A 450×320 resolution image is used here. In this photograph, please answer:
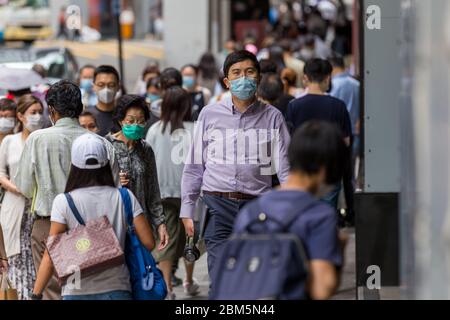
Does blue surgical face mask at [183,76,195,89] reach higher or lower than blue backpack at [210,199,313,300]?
higher

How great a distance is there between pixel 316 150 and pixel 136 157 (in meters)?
4.21

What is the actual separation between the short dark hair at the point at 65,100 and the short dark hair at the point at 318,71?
296 centimetres

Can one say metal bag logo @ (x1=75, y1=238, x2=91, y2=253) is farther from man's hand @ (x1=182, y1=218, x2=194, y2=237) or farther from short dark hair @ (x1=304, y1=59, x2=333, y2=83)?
short dark hair @ (x1=304, y1=59, x2=333, y2=83)

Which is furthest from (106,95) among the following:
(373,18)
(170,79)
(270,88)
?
(373,18)

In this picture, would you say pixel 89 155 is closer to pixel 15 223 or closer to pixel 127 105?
pixel 127 105

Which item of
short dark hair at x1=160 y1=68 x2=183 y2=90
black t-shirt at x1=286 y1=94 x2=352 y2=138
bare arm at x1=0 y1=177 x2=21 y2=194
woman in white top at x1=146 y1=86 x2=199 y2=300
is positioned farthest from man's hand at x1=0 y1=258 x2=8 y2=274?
short dark hair at x1=160 y1=68 x2=183 y2=90

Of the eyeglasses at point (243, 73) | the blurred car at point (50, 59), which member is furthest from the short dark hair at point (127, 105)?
the blurred car at point (50, 59)

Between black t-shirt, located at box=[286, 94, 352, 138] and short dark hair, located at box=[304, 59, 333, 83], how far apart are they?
0.24 meters

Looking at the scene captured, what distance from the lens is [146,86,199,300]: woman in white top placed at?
10.6m

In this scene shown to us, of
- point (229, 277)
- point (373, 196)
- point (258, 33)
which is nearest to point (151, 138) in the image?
point (373, 196)

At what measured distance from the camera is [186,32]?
1133 inches

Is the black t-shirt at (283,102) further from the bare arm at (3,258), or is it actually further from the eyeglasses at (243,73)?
→ the bare arm at (3,258)

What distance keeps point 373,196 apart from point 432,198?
12.8 feet
